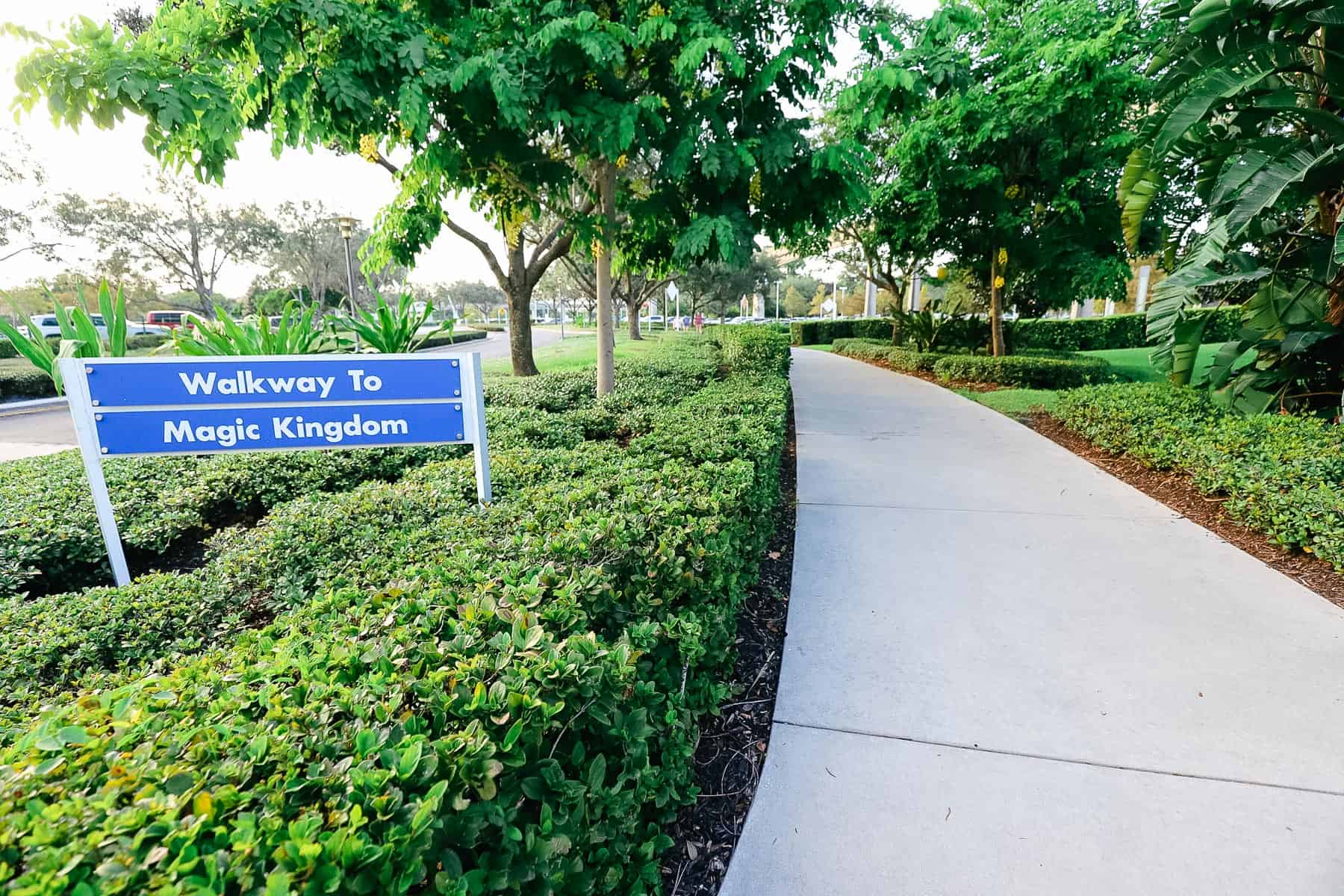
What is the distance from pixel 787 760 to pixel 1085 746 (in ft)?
3.67

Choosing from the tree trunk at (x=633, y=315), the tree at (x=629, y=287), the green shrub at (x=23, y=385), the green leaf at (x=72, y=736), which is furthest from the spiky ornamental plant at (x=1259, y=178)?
the tree trunk at (x=633, y=315)

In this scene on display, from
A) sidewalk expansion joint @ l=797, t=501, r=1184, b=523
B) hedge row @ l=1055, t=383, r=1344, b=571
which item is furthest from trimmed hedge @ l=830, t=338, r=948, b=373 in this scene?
sidewalk expansion joint @ l=797, t=501, r=1184, b=523

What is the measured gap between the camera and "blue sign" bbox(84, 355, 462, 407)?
8.96ft

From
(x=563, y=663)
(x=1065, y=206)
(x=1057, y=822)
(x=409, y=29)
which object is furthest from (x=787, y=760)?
(x=1065, y=206)

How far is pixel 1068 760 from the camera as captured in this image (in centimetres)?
221

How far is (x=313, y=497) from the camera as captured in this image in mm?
3525

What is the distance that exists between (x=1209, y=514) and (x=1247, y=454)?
50 centimetres

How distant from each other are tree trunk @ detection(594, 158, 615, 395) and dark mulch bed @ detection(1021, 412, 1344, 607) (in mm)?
5241

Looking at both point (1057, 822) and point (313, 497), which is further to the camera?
point (313, 497)

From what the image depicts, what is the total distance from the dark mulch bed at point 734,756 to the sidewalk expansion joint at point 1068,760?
175 millimetres

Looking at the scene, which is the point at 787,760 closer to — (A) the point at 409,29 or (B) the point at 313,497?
(B) the point at 313,497

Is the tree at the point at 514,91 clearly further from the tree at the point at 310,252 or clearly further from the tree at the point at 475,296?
the tree at the point at 475,296

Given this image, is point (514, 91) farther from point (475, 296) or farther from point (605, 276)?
point (475, 296)

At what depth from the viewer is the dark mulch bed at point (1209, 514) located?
3.49 meters
